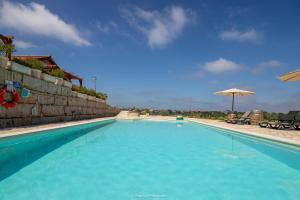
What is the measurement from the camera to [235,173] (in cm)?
450

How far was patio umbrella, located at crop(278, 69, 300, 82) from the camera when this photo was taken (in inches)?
370

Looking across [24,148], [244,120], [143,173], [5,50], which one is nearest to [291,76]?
[244,120]

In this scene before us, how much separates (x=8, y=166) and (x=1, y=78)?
4.46 m

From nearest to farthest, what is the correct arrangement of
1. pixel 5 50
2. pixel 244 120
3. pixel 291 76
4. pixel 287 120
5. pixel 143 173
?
pixel 143 173, pixel 5 50, pixel 291 76, pixel 287 120, pixel 244 120

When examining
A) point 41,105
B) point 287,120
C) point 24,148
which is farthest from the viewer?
point 287,120

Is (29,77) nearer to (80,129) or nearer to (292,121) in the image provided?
(80,129)

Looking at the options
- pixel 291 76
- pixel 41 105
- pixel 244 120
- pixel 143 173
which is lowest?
pixel 143 173

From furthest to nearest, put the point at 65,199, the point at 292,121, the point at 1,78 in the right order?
the point at 292,121 → the point at 1,78 → the point at 65,199

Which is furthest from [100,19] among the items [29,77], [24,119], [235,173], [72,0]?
[235,173]

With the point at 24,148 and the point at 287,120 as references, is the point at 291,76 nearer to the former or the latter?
the point at 287,120

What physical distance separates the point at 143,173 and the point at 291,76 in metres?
8.85

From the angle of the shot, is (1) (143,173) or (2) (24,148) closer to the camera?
(1) (143,173)

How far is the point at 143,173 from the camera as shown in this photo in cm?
429

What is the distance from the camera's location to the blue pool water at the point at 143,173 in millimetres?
3242
